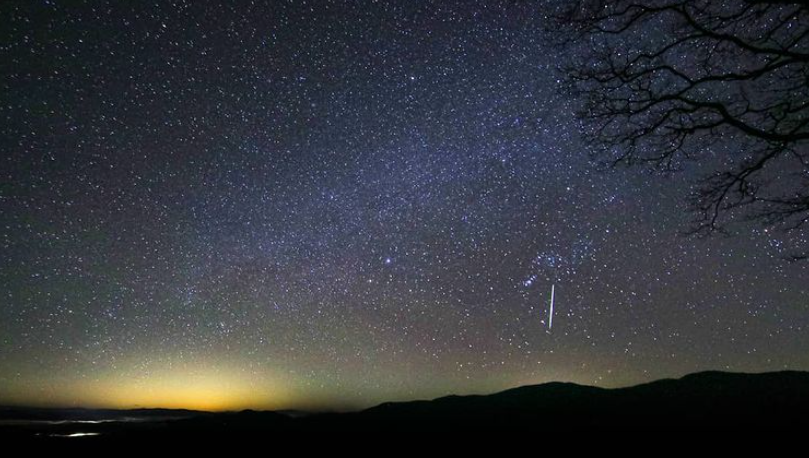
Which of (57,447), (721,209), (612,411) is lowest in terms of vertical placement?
(57,447)

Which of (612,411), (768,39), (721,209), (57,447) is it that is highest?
(768,39)

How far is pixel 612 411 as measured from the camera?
8.80 metres

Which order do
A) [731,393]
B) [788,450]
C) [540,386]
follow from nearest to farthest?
[788,450] → [731,393] → [540,386]

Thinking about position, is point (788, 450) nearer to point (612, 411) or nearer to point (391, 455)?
point (612, 411)

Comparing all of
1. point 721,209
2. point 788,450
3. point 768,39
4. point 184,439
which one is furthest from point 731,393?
point 184,439

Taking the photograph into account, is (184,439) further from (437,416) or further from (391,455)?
(437,416)

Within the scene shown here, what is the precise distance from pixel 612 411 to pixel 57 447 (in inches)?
387

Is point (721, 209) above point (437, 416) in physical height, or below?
above

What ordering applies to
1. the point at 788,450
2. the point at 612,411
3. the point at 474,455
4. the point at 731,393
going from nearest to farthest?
the point at 788,450 → the point at 474,455 → the point at 612,411 → the point at 731,393

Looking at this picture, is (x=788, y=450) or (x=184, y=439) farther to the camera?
(x=184, y=439)

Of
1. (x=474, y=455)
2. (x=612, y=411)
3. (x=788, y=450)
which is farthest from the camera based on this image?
(x=612, y=411)

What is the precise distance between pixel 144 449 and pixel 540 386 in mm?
12477

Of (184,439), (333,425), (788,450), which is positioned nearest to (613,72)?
(788,450)

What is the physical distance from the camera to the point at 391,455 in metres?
5.77
